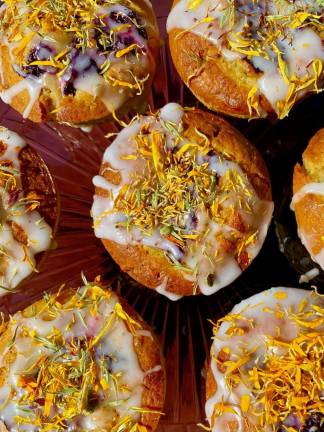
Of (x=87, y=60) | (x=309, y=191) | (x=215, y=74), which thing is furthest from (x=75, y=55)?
(x=309, y=191)

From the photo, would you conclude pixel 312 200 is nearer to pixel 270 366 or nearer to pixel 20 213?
pixel 270 366

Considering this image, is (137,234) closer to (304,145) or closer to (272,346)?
(272,346)

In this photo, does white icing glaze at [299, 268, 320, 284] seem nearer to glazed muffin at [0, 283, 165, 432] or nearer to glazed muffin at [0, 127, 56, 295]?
glazed muffin at [0, 283, 165, 432]

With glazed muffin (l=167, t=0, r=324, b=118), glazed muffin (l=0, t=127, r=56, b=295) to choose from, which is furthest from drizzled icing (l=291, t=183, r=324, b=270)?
glazed muffin (l=0, t=127, r=56, b=295)

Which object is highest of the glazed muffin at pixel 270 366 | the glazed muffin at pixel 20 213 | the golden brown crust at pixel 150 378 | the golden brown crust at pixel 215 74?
the golden brown crust at pixel 215 74

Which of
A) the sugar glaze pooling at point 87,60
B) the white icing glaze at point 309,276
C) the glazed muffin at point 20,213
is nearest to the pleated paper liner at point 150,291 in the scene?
the white icing glaze at point 309,276

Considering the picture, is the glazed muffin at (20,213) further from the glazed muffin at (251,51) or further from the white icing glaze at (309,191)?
the white icing glaze at (309,191)

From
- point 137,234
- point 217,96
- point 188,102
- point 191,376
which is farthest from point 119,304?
point 188,102
